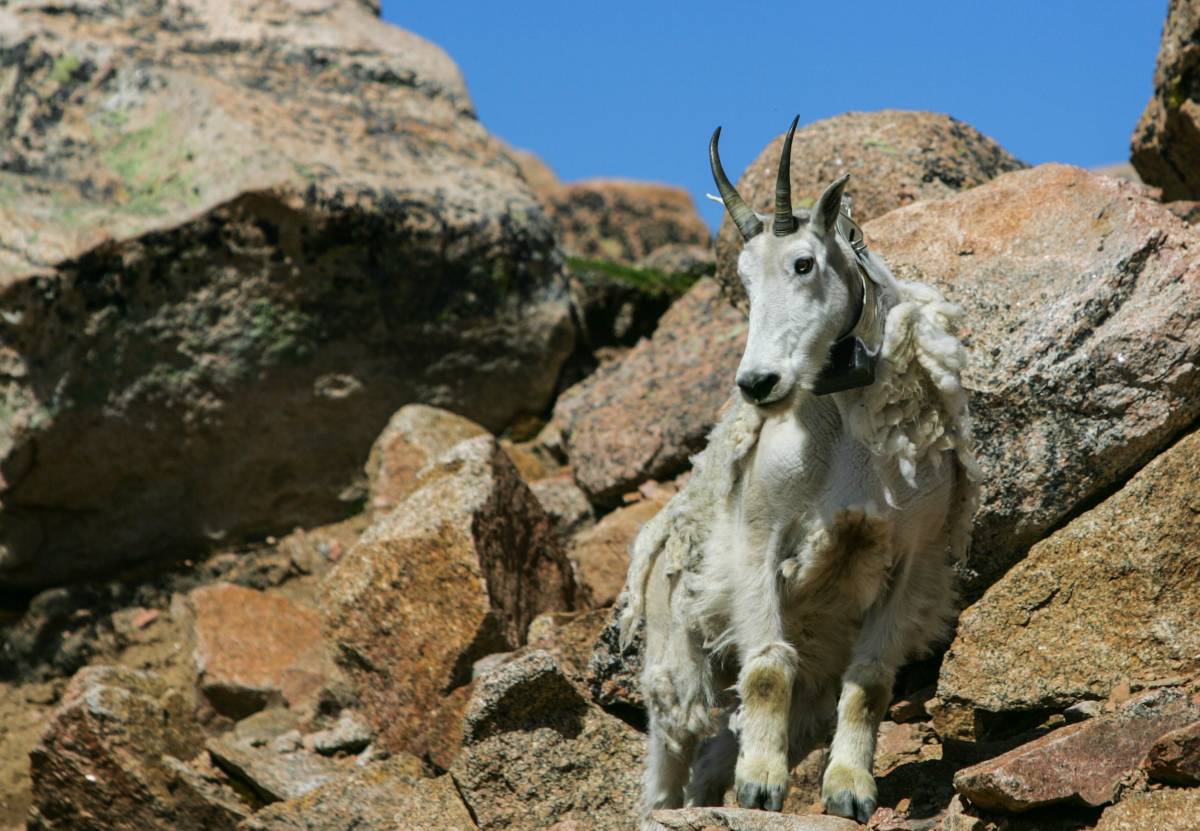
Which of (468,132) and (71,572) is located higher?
(468,132)

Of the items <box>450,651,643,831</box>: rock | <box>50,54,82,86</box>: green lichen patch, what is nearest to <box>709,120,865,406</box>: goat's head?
<box>450,651,643,831</box>: rock

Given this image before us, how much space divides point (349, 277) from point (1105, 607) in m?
7.78

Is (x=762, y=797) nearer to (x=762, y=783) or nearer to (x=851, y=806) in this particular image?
(x=762, y=783)

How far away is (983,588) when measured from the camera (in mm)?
8523

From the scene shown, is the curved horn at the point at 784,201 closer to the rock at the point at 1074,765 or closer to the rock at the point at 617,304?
the rock at the point at 1074,765

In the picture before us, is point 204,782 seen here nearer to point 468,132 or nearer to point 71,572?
point 71,572

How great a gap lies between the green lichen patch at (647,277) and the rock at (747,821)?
9.56 meters

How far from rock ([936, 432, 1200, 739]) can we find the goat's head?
2251mm

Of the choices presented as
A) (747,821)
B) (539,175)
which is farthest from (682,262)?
(539,175)

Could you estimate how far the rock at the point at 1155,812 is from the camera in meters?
5.63

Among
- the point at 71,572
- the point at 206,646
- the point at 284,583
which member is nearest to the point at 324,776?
the point at 206,646

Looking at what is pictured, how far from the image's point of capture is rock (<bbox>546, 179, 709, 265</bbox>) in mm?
25453

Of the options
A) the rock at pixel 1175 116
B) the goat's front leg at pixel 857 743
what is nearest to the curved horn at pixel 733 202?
the goat's front leg at pixel 857 743

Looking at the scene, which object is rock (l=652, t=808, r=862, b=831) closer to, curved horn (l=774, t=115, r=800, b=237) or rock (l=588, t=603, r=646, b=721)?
rock (l=588, t=603, r=646, b=721)
